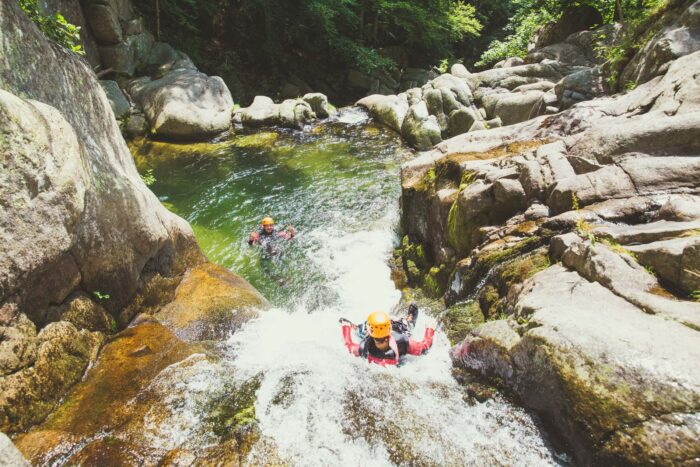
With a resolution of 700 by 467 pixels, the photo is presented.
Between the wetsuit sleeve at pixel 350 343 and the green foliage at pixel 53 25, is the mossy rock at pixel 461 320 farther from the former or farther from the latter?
the green foliage at pixel 53 25

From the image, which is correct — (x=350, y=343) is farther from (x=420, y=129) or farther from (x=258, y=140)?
(x=258, y=140)

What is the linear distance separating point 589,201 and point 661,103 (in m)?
2.89

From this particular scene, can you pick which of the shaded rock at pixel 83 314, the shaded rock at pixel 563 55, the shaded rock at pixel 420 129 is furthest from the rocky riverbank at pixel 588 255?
the shaded rock at pixel 563 55

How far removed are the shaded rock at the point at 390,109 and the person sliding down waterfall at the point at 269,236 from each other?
1042cm

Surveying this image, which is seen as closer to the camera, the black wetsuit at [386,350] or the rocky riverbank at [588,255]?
the rocky riverbank at [588,255]

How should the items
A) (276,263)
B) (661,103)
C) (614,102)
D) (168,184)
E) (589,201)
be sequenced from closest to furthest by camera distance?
(589,201) < (661,103) < (614,102) < (276,263) < (168,184)

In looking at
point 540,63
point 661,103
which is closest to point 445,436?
point 661,103

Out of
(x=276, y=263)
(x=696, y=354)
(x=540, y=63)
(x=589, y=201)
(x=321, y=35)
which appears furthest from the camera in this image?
(x=321, y=35)

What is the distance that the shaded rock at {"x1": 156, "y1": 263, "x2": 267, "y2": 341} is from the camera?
20.4 feet

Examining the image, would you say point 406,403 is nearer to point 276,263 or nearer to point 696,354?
point 696,354

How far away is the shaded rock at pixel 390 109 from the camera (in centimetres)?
1907

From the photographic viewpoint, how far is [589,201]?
5.42m

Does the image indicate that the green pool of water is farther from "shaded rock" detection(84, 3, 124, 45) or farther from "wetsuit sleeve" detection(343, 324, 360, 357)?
"shaded rock" detection(84, 3, 124, 45)

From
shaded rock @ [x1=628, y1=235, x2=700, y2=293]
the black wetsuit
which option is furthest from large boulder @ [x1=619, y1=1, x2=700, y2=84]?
the black wetsuit
